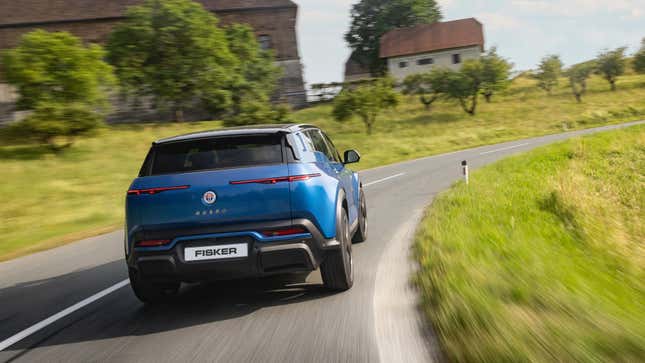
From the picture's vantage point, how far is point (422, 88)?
5044 cm

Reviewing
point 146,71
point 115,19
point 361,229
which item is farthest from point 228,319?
point 115,19

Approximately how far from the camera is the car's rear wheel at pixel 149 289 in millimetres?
5200

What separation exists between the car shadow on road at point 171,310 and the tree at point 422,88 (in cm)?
4482

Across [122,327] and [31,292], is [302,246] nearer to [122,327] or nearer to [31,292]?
[122,327]

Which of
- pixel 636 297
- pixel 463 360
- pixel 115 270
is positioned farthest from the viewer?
pixel 115 270

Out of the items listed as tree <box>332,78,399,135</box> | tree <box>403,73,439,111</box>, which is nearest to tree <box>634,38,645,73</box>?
tree <box>403,73,439,111</box>

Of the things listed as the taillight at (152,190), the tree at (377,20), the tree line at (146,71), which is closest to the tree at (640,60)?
the tree at (377,20)

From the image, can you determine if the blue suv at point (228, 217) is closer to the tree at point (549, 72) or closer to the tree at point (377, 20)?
the tree at point (549, 72)

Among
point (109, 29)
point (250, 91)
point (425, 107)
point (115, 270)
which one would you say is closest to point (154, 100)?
point (250, 91)

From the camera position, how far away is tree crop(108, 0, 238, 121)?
35.7m

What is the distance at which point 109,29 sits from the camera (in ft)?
165

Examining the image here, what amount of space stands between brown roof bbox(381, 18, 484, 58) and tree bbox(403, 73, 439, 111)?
1258 cm

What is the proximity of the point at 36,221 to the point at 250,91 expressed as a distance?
26023mm

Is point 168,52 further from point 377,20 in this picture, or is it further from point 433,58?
point 377,20
